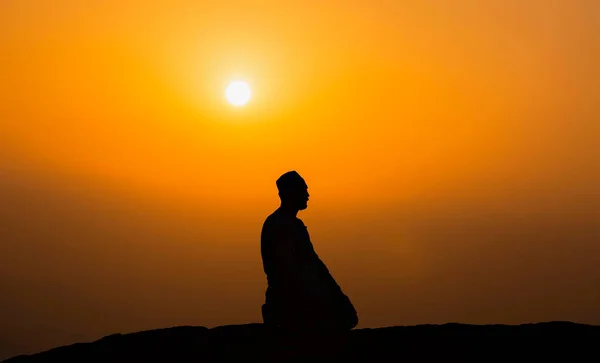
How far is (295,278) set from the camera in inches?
461

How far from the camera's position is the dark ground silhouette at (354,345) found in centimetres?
1069

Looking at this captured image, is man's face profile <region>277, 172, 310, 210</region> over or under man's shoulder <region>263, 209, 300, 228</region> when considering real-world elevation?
over

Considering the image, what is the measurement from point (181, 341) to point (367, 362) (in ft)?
9.86

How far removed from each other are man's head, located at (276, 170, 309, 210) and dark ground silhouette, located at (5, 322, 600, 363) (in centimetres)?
193

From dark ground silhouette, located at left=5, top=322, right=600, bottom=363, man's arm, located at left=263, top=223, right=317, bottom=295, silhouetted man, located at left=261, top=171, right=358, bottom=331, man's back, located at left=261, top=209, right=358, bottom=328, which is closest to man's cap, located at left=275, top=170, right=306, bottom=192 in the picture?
silhouetted man, located at left=261, top=171, right=358, bottom=331

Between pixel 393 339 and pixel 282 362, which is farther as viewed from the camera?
pixel 393 339

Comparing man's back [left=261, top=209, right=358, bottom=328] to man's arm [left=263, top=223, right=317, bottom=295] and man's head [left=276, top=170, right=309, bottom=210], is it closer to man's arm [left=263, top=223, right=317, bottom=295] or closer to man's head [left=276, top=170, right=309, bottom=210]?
man's arm [left=263, top=223, right=317, bottom=295]

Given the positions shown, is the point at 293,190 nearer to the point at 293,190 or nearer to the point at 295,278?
the point at 293,190

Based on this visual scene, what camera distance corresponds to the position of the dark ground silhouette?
35.1ft

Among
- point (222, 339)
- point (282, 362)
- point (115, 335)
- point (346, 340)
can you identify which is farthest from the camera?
point (115, 335)

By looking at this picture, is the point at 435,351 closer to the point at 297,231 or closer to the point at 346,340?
the point at 346,340

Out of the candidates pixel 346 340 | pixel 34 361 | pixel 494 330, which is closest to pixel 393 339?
pixel 346 340

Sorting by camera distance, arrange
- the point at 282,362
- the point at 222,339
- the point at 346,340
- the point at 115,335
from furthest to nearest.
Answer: the point at 115,335
the point at 222,339
the point at 346,340
the point at 282,362

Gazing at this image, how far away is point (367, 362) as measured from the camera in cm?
1052
